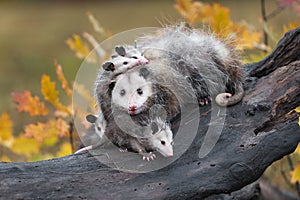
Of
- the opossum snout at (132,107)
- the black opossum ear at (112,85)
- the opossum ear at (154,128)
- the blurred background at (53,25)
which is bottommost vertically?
the opossum ear at (154,128)

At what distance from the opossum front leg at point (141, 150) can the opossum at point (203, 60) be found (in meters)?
0.29

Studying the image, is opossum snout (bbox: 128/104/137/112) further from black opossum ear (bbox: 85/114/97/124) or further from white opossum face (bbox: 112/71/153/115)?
black opossum ear (bbox: 85/114/97/124)

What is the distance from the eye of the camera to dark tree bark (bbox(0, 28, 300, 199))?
1628 mm

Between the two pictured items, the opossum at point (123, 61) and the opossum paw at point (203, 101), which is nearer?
the opossum at point (123, 61)

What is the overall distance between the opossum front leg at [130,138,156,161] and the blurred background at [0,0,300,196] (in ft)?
10.9

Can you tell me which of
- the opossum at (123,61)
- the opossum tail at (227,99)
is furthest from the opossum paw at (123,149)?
the opossum tail at (227,99)

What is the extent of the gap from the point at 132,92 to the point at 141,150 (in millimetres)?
192

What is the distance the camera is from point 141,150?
176 cm

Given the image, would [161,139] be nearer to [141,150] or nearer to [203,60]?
[141,150]

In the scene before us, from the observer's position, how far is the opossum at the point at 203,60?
6.22 ft

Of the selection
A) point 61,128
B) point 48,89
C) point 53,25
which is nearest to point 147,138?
point 48,89

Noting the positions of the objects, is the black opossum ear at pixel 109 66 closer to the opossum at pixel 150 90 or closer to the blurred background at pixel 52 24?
the opossum at pixel 150 90

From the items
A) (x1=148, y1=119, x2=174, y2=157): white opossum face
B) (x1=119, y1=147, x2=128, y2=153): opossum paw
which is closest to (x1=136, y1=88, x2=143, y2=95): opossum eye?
(x1=148, y1=119, x2=174, y2=157): white opossum face

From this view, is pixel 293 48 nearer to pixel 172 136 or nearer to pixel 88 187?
pixel 172 136
